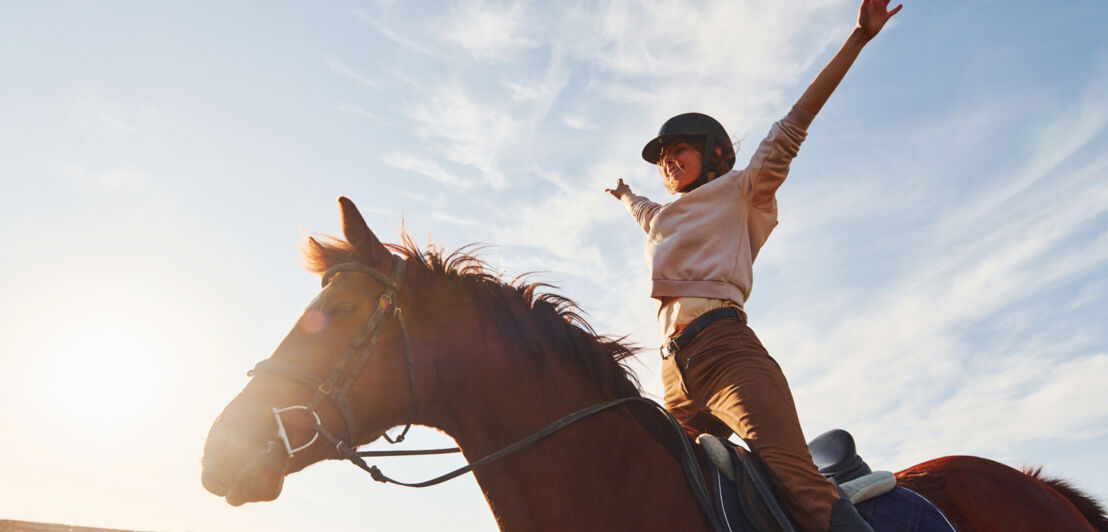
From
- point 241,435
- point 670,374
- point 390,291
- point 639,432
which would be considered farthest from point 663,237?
point 241,435

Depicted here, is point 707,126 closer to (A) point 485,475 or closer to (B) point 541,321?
(B) point 541,321

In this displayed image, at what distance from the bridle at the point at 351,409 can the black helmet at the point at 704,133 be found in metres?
1.69

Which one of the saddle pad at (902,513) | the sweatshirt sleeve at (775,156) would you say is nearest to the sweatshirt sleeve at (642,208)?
the sweatshirt sleeve at (775,156)

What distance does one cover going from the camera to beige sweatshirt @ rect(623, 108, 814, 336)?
3.50 metres

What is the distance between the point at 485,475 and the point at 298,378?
1007mm

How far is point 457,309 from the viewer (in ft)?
11.4

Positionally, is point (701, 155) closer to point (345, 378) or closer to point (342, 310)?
point (342, 310)

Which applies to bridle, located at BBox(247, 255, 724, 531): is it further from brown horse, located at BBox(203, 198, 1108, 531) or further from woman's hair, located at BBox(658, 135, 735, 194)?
woman's hair, located at BBox(658, 135, 735, 194)

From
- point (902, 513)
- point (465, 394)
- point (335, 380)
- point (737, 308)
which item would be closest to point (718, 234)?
point (737, 308)

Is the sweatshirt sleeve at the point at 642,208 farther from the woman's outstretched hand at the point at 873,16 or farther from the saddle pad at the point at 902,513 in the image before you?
the saddle pad at the point at 902,513

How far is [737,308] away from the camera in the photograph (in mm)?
3527

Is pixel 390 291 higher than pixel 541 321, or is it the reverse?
pixel 390 291

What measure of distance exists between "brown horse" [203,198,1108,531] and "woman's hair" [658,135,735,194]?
1260 millimetres

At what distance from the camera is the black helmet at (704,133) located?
14.0ft
